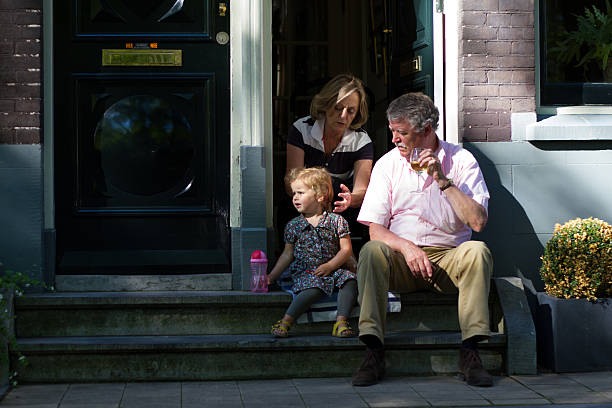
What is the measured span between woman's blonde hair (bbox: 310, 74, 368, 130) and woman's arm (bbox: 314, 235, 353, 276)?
0.95 metres

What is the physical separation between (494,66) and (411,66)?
70cm

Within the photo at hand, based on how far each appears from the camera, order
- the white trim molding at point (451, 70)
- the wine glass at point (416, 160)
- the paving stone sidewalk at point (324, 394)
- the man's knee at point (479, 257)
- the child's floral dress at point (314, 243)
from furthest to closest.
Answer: the white trim molding at point (451, 70) < the child's floral dress at point (314, 243) < the man's knee at point (479, 257) < the wine glass at point (416, 160) < the paving stone sidewalk at point (324, 394)

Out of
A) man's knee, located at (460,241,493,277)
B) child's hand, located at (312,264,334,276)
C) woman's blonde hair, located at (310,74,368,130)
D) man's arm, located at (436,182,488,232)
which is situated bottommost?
child's hand, located at (312,264,334,276)

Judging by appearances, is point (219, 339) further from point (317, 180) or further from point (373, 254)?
point (317, 180)

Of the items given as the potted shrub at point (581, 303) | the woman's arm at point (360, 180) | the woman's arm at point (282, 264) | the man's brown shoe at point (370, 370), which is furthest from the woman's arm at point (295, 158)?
the potted shrub at point (581, 303)

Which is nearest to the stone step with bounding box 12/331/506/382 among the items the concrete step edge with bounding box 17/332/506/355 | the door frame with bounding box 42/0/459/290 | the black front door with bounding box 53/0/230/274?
the concrete step edge with bounding box 17/332/506/355

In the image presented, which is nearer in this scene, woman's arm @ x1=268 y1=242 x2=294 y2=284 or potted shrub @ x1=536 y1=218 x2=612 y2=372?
potted shrub @ x1=536 y1=218 x2=612 y2=372

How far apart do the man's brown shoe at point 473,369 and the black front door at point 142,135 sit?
1633 millimetres

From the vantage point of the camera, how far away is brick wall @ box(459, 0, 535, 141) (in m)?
5.25

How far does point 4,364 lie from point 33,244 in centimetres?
81

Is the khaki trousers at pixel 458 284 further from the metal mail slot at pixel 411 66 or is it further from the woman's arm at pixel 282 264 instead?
the metal mail slot at pixel 411 66

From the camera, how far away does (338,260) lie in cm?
477

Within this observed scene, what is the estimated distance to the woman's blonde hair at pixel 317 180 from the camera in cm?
493

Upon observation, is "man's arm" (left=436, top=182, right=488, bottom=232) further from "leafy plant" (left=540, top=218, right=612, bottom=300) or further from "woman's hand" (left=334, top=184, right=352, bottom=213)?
"woman's hand" (left=334, top=184, right=352, bottom=213)
